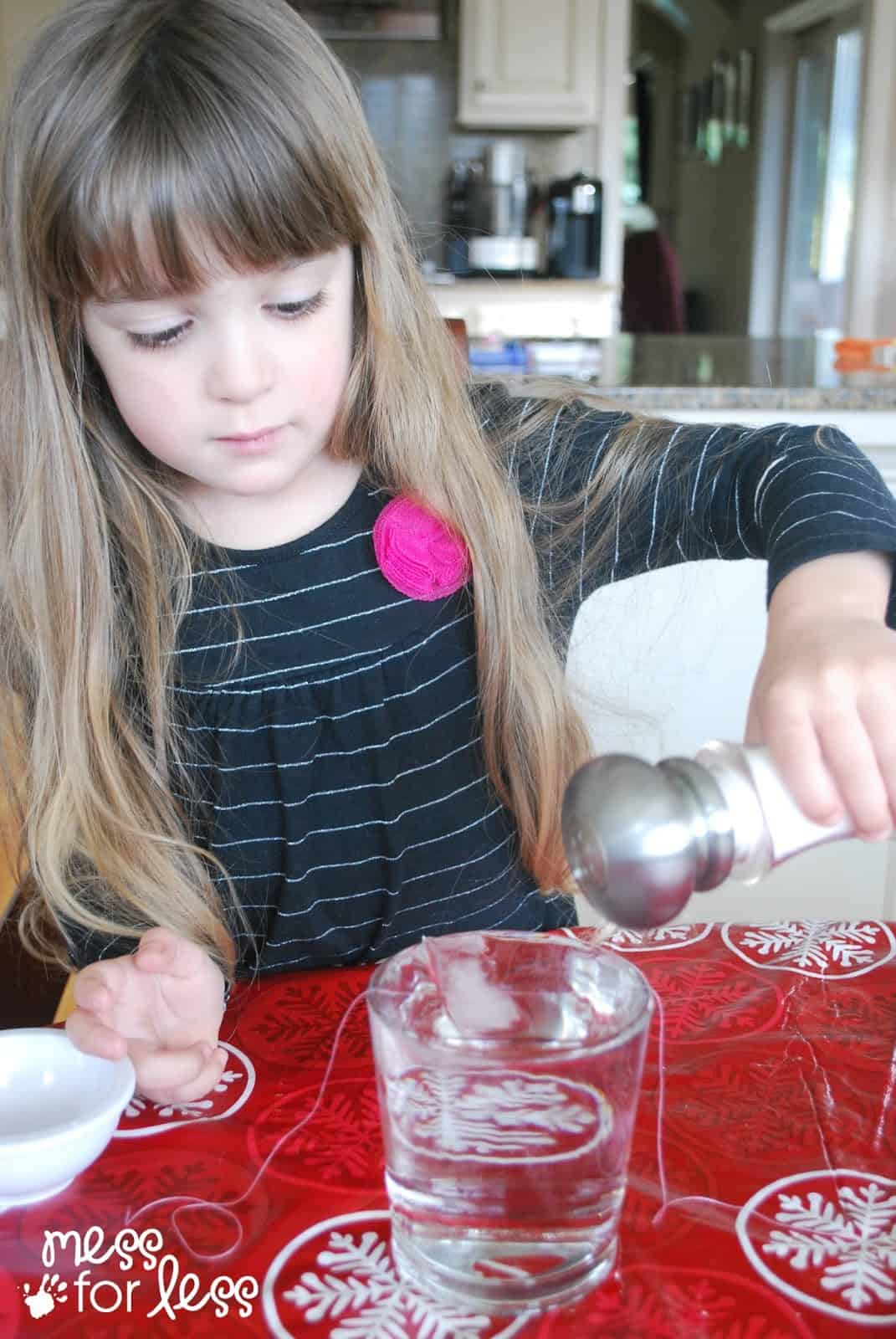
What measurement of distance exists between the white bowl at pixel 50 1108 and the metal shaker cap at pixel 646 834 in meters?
0.27

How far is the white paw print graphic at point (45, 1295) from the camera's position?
0.49 meters

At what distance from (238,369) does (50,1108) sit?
41cm

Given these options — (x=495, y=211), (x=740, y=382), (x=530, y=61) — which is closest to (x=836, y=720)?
(x=740, y=382)

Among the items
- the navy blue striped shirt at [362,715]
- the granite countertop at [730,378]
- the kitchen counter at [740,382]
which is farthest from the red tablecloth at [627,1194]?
the kitchen counter at [740,382]

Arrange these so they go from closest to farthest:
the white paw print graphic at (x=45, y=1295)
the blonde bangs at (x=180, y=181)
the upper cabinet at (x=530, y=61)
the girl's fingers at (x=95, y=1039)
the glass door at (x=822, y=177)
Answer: the white paw print graphic at (x=45, y=1295) < the girl's fingers at (x=95, y=1039) < the blonde bangs at (x=180, y=181) < the upper cabinet at (x=530, y=61) < the glass door at (x=822, y=177)

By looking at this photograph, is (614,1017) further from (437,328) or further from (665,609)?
(665,609)

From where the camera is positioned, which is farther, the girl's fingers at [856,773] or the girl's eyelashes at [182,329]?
the girl's eyelashes at [182,329]

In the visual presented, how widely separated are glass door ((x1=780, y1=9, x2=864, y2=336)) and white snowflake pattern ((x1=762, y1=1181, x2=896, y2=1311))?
15.8 ft

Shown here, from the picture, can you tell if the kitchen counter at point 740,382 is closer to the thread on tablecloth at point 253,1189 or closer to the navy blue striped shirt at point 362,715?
the navy blue striped shirt at point 362,715

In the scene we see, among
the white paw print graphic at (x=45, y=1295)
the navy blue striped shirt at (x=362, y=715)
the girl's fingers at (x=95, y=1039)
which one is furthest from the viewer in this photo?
the navy blue striped shirt at (x=362, y=715)

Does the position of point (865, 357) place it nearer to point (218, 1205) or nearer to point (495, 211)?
point (218, 1205)

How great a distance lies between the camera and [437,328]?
3.17 feet

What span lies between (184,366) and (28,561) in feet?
0.72

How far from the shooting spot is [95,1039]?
2.02 feet
